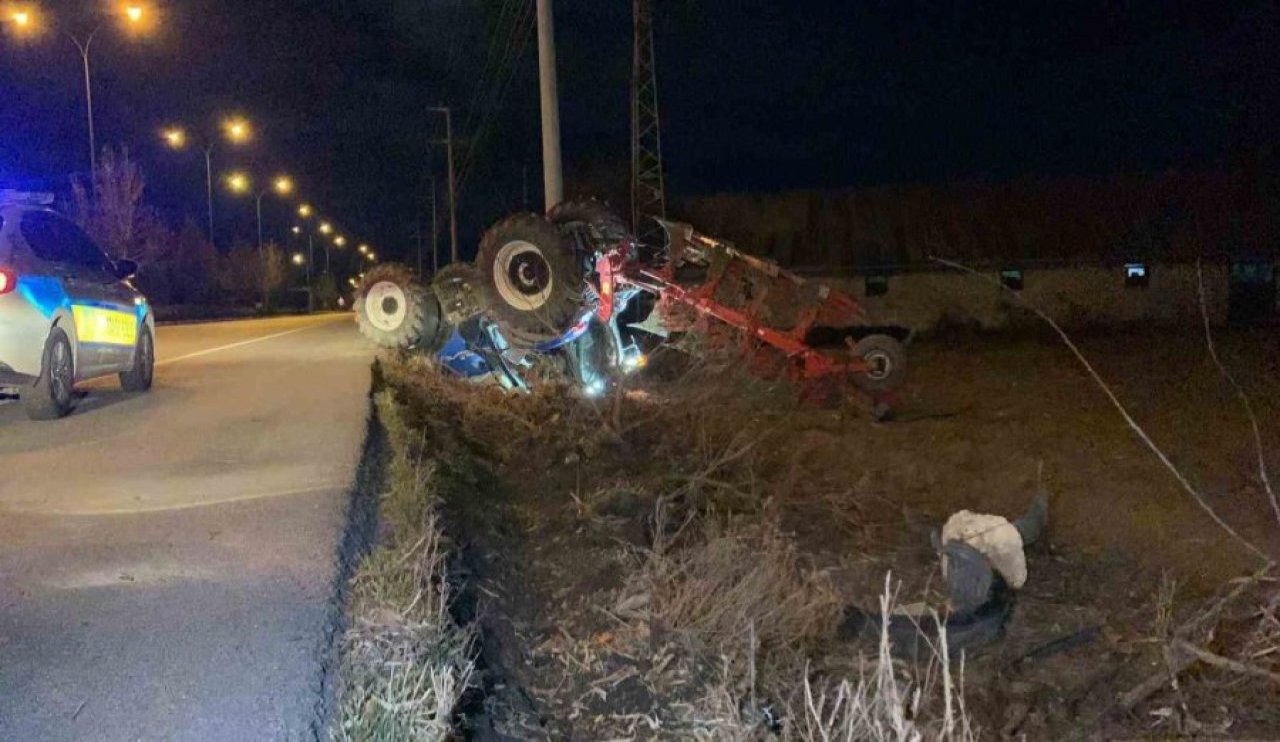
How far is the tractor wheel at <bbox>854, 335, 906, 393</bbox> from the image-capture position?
13.8 meters

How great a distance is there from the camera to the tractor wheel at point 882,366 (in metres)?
13.8

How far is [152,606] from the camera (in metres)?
5.17

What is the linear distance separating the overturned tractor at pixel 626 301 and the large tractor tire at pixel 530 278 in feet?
0.04

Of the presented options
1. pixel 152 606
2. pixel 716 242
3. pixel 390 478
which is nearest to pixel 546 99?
pixel 716 242

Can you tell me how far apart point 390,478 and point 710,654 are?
3.05 m

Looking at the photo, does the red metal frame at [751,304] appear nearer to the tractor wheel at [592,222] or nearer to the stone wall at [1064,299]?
the tractor wheel at [592,222]

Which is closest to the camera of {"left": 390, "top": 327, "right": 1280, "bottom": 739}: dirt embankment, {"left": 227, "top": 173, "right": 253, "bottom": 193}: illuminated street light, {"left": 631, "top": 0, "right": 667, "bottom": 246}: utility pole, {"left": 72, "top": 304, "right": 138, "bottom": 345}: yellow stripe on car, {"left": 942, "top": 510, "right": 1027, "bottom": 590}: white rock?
{"left": 390, "top": 327, "right": 1280, "bottom": 739}: dirt embankment

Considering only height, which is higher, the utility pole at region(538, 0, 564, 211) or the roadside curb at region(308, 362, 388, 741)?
the utility pole at region(538, 0, 564, 211)

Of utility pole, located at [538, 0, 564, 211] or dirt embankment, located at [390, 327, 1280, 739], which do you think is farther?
utility pole, located at [538, 0, 564, 211]

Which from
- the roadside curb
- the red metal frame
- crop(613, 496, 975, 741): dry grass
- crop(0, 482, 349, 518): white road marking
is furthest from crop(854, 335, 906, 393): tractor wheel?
crop(0, 482, 349, 518): white road marking

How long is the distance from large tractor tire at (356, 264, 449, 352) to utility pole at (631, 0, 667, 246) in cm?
887

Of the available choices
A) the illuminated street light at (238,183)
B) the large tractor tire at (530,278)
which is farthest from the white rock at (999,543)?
the illuminated street light at (238,183)

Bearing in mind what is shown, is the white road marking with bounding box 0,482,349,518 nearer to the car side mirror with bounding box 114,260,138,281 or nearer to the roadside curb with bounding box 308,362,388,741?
the roadside curb with bounding box 308,362,388,741

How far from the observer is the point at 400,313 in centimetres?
1591
